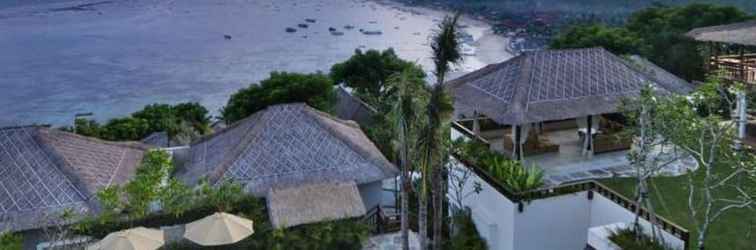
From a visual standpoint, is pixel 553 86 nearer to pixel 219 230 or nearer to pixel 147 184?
pixel 219 230

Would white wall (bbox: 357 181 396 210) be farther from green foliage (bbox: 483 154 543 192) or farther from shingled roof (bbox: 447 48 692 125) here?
green foliage (bbox: 483 154 543 192)

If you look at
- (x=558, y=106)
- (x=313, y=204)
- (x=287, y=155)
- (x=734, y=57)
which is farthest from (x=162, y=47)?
(x=558, y=106)

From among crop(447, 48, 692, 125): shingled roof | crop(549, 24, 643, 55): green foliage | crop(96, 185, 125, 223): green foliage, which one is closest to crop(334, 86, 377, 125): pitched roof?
crop(447, 48, 692, 125): shingled roof

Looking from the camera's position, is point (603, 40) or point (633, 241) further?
point (603, 40)

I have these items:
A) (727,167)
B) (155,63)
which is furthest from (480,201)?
(155,63)

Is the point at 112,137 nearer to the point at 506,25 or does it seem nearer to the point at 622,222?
the point at 622,222

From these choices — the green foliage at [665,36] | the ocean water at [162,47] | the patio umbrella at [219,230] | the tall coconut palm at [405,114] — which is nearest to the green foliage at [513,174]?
the tall coconut palm at [405,114]
